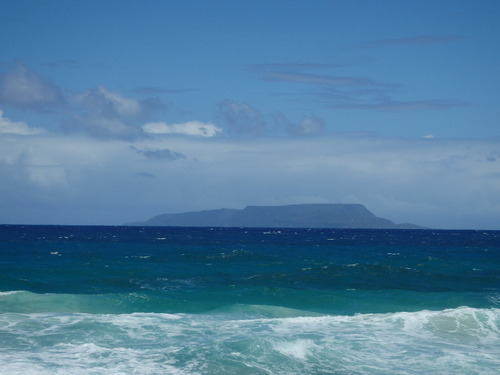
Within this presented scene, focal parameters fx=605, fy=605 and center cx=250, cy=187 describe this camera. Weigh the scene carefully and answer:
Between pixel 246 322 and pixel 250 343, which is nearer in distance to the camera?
pixel 250 343

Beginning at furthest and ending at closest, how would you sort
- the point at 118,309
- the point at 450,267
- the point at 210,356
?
the point at 450,267
the point at 118,309
the point at 210,356

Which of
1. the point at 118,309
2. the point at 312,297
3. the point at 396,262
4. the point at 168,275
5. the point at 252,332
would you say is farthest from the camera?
the point at 396,262

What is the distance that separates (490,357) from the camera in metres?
16.0

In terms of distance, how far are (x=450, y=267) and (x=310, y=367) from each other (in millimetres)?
29355

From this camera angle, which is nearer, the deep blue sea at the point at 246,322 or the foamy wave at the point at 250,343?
the foamy wave at the point at 250,343

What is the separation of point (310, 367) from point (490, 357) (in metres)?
5.07

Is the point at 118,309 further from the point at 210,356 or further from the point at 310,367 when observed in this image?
the point at 310,367

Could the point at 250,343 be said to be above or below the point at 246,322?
above

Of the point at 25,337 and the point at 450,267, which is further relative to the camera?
the point at 450,267

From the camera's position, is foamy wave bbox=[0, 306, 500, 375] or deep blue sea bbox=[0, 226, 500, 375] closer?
foamy wave bbox=[0, 306, 500, 375]

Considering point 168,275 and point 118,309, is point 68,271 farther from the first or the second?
point 118,309

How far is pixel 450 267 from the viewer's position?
41312 mm

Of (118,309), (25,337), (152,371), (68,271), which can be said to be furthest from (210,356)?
(68,271)

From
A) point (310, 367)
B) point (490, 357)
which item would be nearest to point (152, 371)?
point (310, 367)
